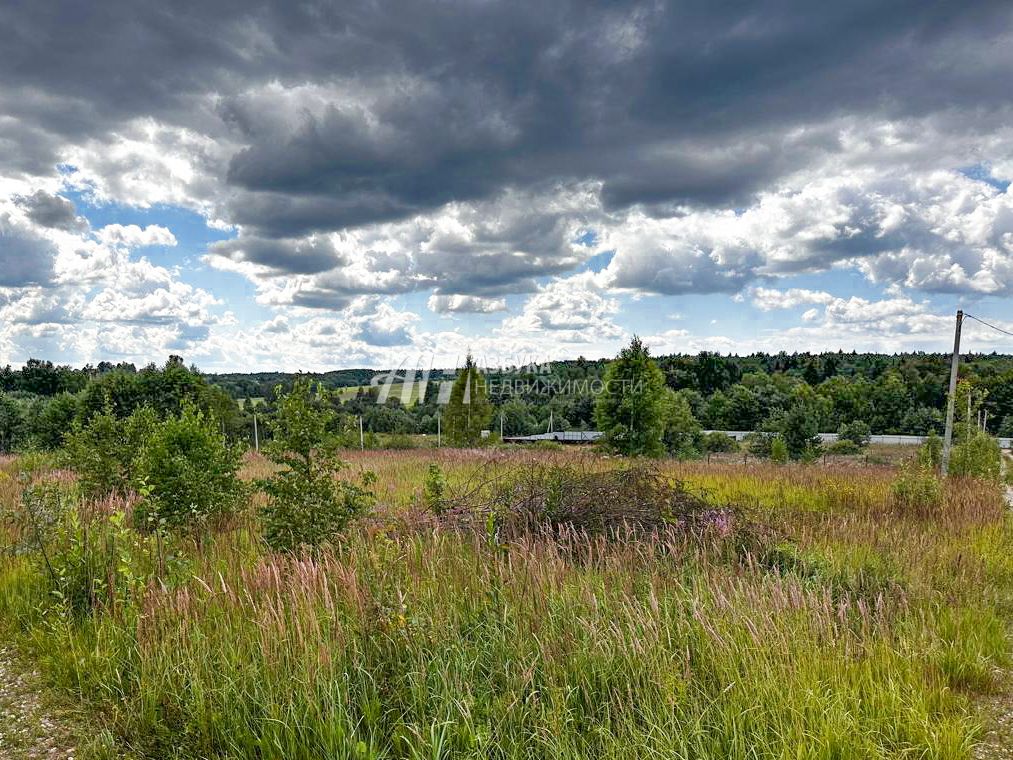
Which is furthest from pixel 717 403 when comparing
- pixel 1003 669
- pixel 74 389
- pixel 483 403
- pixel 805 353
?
pixel 74 389

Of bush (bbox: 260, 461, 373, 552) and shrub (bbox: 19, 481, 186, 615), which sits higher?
bush (bbox: 260, 461, 373, 552)

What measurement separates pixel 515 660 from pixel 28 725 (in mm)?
3124

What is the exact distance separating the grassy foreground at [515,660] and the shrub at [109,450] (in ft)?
13.7

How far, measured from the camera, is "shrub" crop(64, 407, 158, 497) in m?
9.41

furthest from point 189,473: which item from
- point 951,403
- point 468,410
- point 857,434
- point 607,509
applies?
point 857,434

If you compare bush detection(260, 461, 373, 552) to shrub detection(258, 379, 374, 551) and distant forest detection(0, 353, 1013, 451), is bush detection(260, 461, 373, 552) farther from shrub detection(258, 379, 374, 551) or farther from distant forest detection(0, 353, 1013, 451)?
distant forest detection(0, 353, 1013, 451)

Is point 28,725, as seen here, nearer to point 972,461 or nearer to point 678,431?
point 972,461

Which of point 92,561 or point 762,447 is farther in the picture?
point 762,447

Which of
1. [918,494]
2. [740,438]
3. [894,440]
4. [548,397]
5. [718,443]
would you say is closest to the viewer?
[918,494]

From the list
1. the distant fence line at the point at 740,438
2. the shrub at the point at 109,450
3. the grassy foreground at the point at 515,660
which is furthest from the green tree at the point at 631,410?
the distant fence line at the point at 740,438

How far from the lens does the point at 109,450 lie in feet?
31.4

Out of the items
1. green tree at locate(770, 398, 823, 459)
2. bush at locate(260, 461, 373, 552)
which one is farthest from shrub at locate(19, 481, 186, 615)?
green tree at locate(770, 398, 823, 459)

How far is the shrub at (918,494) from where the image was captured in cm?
1002

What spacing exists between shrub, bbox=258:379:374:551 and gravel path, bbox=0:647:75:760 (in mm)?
2305
